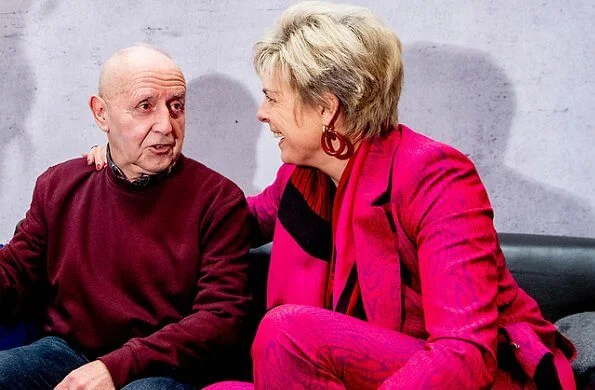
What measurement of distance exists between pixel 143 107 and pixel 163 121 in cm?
6

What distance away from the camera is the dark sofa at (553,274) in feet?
6.41

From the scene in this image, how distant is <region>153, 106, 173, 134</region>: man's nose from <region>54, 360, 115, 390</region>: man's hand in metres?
0.54

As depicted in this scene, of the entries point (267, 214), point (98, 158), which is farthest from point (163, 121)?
point (267, 214)

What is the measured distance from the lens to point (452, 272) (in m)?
1.33

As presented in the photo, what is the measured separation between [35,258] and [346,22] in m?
0.99

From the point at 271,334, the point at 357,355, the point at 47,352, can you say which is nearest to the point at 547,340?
the point at 357,355

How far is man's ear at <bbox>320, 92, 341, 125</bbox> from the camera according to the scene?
1.56 metres

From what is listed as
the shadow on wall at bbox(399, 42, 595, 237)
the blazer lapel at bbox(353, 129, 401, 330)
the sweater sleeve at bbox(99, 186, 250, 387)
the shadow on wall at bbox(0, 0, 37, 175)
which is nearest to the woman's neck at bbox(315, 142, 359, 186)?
the blazer lapel at bbox(353, 129, 401, 330)

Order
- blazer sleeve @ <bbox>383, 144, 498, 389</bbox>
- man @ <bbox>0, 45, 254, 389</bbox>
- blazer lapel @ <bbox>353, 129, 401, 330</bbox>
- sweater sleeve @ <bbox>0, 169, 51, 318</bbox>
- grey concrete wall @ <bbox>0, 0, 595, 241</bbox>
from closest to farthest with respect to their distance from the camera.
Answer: blazer sleeve @ <bbox>383, 144, 498, 389</bbox>
blazer lapel @ <bbox>353, 129, 401, 330</bbox>
man @ <bbox>0, 45, 254, 389</bbox>
sweater sleeve @ <bbox>0, 169, 51, 318</bbox>
grey concrete wall @ <bbox>0, 0, 595, 241</bbox>

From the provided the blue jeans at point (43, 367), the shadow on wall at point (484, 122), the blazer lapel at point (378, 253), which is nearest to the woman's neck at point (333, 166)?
the blazer lapel at point (378, 253)

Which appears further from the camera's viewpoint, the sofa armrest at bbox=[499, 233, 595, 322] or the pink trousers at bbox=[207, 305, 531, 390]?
the sofa armrest at bbox=[499, 233, 595, 322]

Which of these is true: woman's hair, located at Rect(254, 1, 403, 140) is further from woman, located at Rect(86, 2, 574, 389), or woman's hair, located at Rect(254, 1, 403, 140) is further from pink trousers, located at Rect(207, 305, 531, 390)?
pink trousers, located at Rect(207, 305, 531, 390)

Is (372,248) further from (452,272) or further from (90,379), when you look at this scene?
(90,379)

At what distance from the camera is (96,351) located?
6.24 ft
